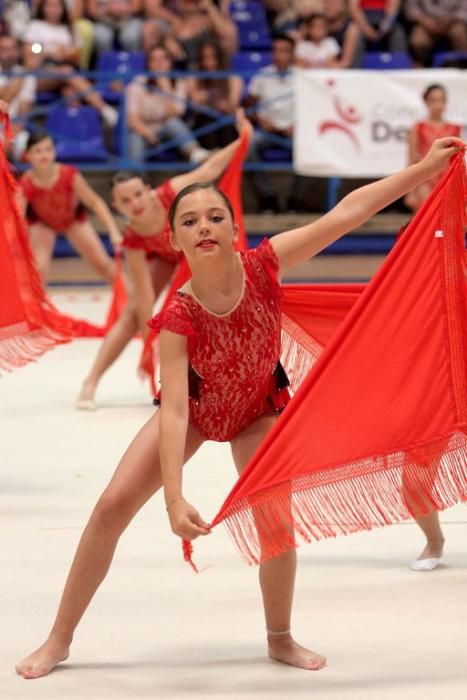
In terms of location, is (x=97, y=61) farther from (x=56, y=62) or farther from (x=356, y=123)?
(x=356, y=123)

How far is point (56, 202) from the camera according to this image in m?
8.02

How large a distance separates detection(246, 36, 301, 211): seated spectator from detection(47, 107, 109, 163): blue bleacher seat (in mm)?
1303

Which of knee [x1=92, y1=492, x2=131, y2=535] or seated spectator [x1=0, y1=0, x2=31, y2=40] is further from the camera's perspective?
seated spectator [x1=0, y1=0, x2=31, y2=40]

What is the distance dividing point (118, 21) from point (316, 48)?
1.78m

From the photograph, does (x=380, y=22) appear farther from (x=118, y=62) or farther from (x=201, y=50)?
(x=118, y=62)

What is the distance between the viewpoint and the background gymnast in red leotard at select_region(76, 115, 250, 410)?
21.1 feet

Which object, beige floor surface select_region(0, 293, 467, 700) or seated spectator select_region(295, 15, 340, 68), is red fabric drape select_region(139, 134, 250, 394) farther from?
seated spectator select_region(295, 15, 340, 68)

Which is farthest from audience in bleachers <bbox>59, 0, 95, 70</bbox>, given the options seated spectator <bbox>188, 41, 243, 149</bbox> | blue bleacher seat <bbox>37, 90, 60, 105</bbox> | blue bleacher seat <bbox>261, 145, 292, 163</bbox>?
blue bleacher seat <bbox>261, 145, 292, 163</bbox>

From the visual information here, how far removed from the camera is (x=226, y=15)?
38.3ft

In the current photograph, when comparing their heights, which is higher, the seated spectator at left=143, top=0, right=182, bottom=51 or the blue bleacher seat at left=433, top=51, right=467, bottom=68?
the seated spectator at left=143, top=0, right=182, bottom=51

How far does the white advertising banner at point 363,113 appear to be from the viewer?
10.4 m

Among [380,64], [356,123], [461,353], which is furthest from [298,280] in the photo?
[461,353]

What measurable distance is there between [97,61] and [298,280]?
9.07 ft

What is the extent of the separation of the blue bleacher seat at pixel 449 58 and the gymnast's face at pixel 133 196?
5.62 metres
